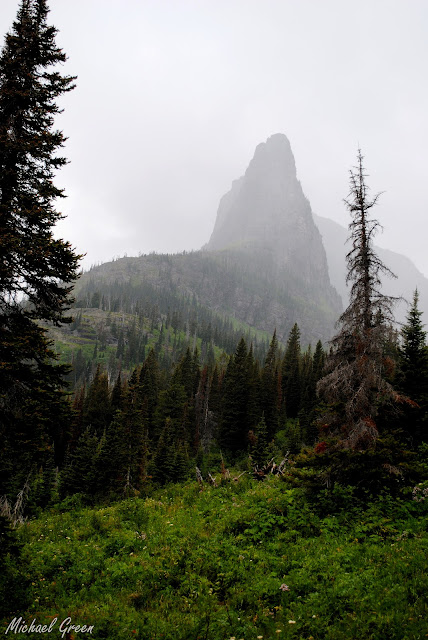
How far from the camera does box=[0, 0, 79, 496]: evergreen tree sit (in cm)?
875

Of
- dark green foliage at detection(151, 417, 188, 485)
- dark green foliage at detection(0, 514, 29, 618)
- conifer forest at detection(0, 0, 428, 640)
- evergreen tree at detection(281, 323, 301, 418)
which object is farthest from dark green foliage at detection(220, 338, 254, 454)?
dark green foliage at detection(0, 514, 29, 618)

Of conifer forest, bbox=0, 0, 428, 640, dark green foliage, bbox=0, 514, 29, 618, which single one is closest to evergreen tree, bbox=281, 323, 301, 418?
conifer forest, bbox=0, 0, 428, 640

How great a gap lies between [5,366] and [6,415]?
1474 mm

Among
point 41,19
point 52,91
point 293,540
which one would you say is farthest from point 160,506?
point 41,19

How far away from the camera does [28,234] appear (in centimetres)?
930

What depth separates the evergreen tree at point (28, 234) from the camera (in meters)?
8.75

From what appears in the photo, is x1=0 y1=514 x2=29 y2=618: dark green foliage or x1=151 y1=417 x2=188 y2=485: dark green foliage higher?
x1=0 y1=514 x2=29 y2=618: dark green foliage

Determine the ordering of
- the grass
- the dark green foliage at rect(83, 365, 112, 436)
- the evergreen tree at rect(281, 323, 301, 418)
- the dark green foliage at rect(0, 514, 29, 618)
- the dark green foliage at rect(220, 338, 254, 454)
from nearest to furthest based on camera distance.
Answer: the grass
the dark green foliage at rect(0, 514, 29, 618)
the dark green foliage at rect(220, 338, 254, 454)
the dark green foliage at rect(83, 365, 112, 436)
the evergreen tree at rect(281, 323, 301, 418)

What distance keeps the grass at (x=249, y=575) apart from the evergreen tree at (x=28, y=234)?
3738 millimetres

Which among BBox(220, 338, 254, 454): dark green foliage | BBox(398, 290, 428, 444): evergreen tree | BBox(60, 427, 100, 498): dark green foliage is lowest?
BBox(60, 427, 100, 498): dark green foliage

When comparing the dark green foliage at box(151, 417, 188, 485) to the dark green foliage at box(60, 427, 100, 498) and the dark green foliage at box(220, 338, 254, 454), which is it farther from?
the dark green foliage at box(220, 338, 254, 454)

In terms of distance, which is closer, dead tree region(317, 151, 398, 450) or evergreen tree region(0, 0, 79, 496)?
evergreen tree region(0, 0, 79, 496)

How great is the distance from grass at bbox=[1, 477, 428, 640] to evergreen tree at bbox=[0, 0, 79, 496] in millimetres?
3738

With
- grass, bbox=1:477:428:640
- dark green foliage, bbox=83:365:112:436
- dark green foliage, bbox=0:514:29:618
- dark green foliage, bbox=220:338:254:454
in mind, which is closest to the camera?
grass, bbox=1:477:428:640
